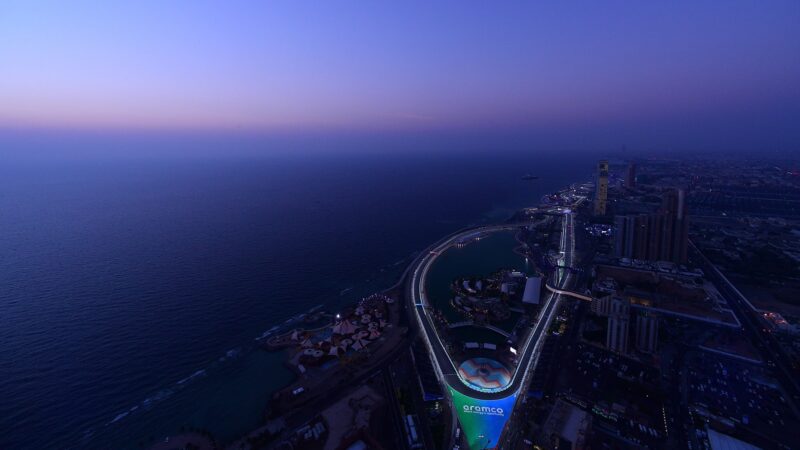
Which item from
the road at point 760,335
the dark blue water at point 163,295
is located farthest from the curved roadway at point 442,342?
the road at point 760,335

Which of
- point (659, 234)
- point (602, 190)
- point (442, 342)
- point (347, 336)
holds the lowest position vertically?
point (442, 342)

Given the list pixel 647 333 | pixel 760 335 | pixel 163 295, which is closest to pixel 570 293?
pixel 647 333

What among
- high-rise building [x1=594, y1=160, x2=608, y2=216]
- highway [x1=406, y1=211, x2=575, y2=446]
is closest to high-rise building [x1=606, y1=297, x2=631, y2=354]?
highway [x1=406, y1=211, x2=575, y2=446]

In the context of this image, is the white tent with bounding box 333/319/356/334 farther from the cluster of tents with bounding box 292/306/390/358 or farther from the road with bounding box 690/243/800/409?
the road with bounding box 690/243/800/409

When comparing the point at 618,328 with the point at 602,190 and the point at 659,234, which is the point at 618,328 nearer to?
the point at 659,234

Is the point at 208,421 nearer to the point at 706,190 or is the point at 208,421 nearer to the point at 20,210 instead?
the point at 20,210

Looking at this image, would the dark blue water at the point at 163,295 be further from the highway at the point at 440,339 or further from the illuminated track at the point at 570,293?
the illuminated track at the point at 570,293
